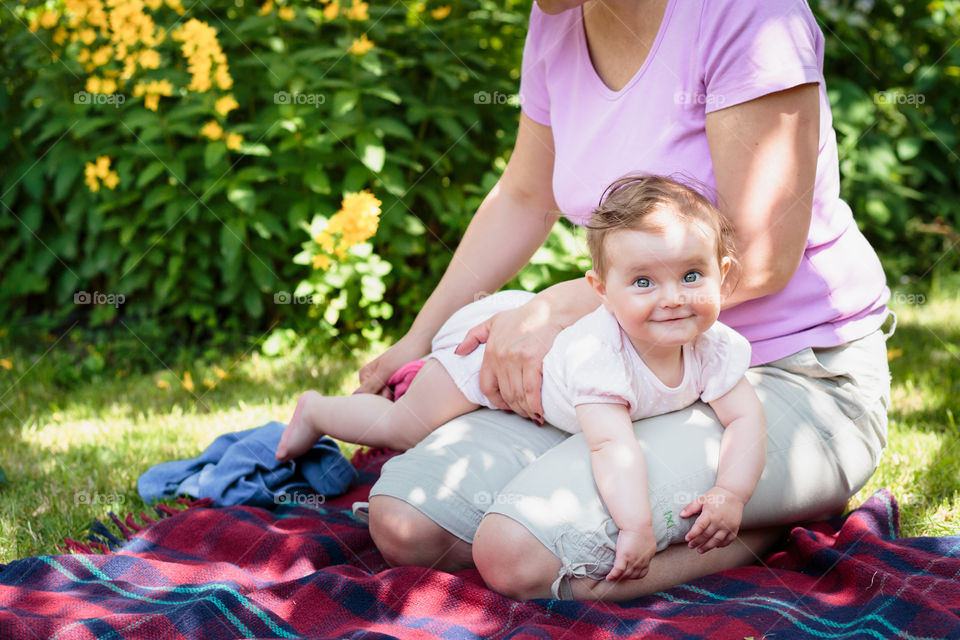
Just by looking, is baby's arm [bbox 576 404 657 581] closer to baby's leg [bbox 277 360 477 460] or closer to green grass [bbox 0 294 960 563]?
baby's leg [bbox 277 360 477 460]

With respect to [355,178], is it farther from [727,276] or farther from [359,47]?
[727,276]

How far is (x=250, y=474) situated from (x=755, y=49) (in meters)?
1.57

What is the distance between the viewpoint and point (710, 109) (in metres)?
1.79

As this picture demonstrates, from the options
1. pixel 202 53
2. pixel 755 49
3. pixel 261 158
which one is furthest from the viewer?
pixel 261 158

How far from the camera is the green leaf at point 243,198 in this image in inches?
142

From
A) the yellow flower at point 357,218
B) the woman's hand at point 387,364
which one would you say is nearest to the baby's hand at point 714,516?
the woman's hand at point 387,364

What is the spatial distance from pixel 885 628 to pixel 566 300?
0.86 m

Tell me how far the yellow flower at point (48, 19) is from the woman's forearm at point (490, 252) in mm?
2555

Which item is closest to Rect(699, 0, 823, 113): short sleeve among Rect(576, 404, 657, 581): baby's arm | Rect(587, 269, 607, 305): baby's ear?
Rect(587, 269, 607, 305): baby's ear

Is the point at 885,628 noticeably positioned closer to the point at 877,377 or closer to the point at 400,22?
the point at 877,377

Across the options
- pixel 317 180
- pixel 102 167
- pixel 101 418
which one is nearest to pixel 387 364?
pixel 101 418

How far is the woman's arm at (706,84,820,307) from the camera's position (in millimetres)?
1737

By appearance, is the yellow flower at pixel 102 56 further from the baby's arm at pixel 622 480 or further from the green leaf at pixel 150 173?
the baby's arm at pixel 622 480

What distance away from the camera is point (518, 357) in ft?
6.27
